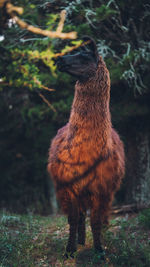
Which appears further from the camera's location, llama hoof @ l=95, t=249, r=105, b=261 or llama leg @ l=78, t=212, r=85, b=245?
llama leg @ l=78, t=212, r=85, b=245

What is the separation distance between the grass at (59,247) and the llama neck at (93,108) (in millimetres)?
1695

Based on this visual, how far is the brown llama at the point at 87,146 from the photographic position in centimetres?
375

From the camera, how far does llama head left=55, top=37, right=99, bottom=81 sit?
12.1 ft

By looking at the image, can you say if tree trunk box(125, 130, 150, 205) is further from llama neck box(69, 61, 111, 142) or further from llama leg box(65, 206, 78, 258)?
llama neck box(69, 61, 111, 142)

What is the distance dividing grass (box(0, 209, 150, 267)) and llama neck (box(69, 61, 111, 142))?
169 centimetres

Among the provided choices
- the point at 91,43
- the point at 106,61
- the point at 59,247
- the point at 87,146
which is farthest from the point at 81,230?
the point at 106,61

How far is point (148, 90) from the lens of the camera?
22.2 ft

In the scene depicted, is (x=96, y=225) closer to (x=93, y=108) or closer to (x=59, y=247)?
(x=59, y=247)

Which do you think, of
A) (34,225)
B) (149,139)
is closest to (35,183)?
(149,139)

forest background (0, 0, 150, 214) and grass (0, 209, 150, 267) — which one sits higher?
forest background (0, 0, 150, 214)

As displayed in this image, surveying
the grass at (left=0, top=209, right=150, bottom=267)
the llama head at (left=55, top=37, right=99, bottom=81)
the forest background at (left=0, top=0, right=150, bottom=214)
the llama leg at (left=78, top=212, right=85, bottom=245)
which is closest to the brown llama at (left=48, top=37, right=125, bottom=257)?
the llama head at (left=55, top=37, right=99, bottom=81)

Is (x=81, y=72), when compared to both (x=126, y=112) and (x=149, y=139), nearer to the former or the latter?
(x=126, y=112)

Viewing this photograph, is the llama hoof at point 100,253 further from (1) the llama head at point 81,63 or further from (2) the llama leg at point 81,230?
(1) the llama head at point 81,63

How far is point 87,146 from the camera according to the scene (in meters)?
3.73
